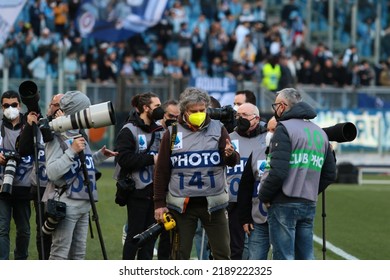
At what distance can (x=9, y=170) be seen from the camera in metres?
12.6

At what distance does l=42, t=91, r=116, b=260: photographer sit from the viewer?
10.9 m

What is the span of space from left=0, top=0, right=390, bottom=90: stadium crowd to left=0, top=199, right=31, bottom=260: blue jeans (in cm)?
1750

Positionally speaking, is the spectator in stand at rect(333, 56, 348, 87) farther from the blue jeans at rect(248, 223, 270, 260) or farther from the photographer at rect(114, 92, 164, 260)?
the blue jeans at rect(248, 223, 270, 260)

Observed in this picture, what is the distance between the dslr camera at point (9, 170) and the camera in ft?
41.0

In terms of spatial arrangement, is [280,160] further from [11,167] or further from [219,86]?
[219,86]

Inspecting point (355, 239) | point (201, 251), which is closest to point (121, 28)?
point (355, 239)

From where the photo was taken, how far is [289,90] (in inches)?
416

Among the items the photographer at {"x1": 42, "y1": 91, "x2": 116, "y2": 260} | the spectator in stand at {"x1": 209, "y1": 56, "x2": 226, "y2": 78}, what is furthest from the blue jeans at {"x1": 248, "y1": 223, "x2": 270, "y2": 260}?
the spectator in stand at {"x1": 209, "y1": 56, "x2": 226, "y2": 78}

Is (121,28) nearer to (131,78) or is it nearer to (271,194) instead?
(131,78)

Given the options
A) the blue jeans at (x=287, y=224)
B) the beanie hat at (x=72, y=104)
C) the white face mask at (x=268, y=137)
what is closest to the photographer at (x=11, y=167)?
the beanie hat at (x=72, y=104)

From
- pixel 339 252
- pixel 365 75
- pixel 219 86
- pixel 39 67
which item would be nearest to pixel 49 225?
pixel 339 252

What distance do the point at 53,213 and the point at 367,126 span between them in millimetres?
20884

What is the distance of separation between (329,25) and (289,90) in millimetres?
28372

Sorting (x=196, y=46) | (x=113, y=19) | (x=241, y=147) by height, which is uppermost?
(x=113, y=19)
